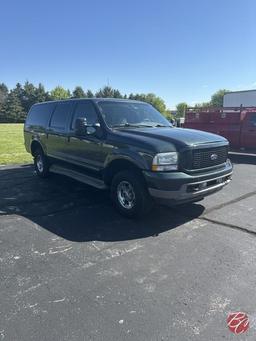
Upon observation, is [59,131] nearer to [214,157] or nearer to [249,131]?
[214,157]

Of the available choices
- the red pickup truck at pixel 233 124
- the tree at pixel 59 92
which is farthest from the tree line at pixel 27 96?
the red pickup truck at pixel 233 124

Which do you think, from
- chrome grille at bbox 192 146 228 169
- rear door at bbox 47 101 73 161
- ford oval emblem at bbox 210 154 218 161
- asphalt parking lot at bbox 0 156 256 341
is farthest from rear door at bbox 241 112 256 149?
rear door at bbox 47 101 73 161

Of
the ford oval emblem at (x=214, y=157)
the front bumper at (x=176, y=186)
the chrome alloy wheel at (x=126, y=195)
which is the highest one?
the ford oval emblem at (x=214, y=157)

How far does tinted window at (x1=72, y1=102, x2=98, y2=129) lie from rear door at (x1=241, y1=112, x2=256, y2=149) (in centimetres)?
783

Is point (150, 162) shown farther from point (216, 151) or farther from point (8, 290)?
point (8, 290)

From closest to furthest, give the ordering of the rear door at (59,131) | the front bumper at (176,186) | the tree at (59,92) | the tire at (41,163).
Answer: the front bumper at (176,186) → the rear door at (59,131) → the tire at (41,163) → the tree at (59,92)

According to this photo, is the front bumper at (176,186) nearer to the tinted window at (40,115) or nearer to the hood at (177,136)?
the hood at (177,136)

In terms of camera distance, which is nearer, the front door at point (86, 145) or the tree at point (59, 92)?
the front door at point (86, 145)

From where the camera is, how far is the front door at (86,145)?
5.83 meters

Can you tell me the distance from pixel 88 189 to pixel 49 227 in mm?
2483

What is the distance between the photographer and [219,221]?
5.18 m

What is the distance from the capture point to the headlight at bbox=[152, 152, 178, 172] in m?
4.66

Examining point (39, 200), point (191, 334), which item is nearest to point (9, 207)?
point (39, 200)

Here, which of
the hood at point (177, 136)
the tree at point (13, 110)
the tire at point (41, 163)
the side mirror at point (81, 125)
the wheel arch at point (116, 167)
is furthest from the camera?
the tree at point (13, 110)
